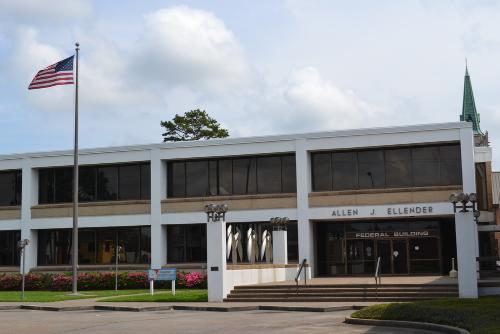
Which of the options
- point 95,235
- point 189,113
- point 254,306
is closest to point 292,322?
point 254,306

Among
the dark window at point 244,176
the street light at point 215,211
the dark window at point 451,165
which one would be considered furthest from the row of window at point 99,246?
the dark window at point 451,165

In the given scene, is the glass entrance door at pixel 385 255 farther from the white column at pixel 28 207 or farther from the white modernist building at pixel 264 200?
the white column at pixel 28 207

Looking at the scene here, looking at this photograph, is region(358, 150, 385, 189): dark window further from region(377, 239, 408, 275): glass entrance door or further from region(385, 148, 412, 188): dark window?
region(377, 239, 408, 275): glass entrance door

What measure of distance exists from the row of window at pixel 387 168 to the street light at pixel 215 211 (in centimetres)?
1335

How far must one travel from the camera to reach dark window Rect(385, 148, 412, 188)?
4031 cm

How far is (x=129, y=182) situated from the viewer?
4562 cm

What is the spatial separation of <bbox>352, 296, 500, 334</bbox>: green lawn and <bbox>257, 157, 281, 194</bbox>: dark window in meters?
20.9

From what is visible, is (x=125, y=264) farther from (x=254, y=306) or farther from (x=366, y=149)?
(x=254, y=306)

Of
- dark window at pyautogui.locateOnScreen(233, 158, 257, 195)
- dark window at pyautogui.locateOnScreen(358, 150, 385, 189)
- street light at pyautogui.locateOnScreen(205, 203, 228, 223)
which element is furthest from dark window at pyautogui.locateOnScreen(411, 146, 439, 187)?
street light at pyautogui.locateOnScreen(205, 203, 228, 223)

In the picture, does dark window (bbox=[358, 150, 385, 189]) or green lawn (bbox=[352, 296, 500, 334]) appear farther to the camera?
dark window (bbox=[358, 150, 385, 189])

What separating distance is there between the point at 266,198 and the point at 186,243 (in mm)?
5641

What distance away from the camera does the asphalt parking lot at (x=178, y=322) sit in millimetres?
18859

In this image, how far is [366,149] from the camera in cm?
4103

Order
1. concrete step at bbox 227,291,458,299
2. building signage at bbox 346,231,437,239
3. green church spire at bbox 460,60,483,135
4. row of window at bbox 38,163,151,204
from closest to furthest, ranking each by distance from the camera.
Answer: concrete step at bbox 227,291,458,299, building signage at bbox 346,231,437,239, row of window at bbox 38,163,151,204, green church spire at bbox 460,60,483,135
